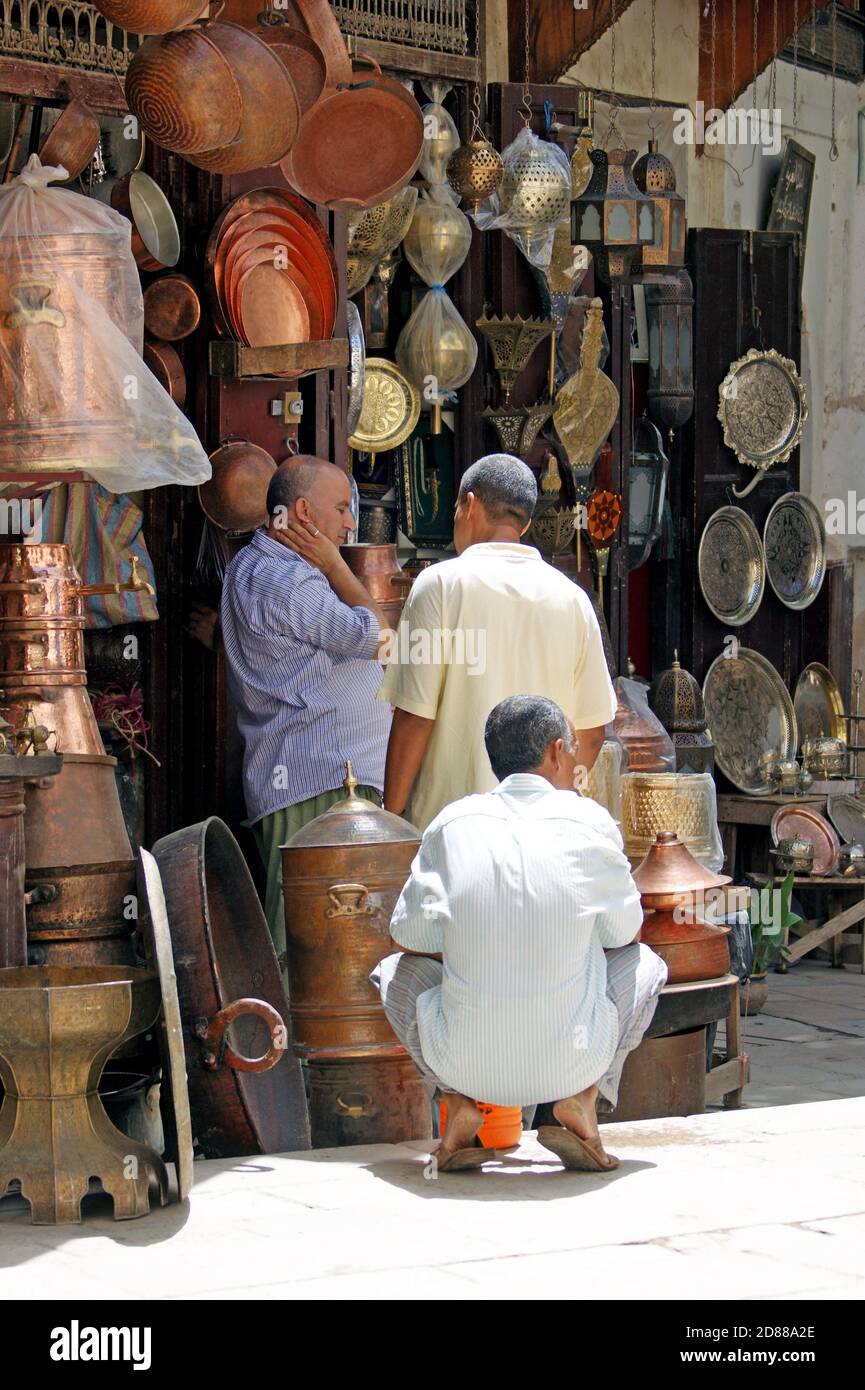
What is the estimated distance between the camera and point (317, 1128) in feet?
16.4

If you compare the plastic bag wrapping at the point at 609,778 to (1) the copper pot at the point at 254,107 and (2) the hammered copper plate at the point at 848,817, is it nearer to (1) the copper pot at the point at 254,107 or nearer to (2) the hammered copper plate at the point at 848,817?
(2) the hammered copper plate at the point at 848,817

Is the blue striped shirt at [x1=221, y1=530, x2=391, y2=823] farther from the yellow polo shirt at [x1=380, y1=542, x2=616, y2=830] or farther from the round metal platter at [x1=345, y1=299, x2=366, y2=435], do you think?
the round metal platter at [x1=345, y1=299, x2=366, y2=435]

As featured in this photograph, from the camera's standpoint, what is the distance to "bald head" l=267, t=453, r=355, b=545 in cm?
595

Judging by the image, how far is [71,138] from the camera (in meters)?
5.79

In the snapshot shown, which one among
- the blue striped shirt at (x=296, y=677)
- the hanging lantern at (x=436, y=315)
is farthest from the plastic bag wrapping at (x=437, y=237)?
the blue striped shirt at (x=296, y=677)

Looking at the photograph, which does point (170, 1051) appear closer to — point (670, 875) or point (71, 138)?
point (670, 875)

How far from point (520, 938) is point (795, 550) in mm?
6797

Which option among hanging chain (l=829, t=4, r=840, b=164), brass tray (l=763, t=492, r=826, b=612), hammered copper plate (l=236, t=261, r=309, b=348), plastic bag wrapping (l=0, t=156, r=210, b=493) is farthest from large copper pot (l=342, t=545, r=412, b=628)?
hanging chain (l=829, t=4, r=840, b=164)

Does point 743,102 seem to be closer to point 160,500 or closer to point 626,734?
point 626,734

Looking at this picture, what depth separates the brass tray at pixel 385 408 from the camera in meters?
7.75

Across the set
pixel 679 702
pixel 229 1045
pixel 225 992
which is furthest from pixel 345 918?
pixel 679 702

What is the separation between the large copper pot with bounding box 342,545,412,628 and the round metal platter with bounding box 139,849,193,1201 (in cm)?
198

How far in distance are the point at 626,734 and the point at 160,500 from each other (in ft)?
7.25

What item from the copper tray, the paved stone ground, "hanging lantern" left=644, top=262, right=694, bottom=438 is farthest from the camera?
"hanging lantern" left=644, top=262, right=694, bottom=438
